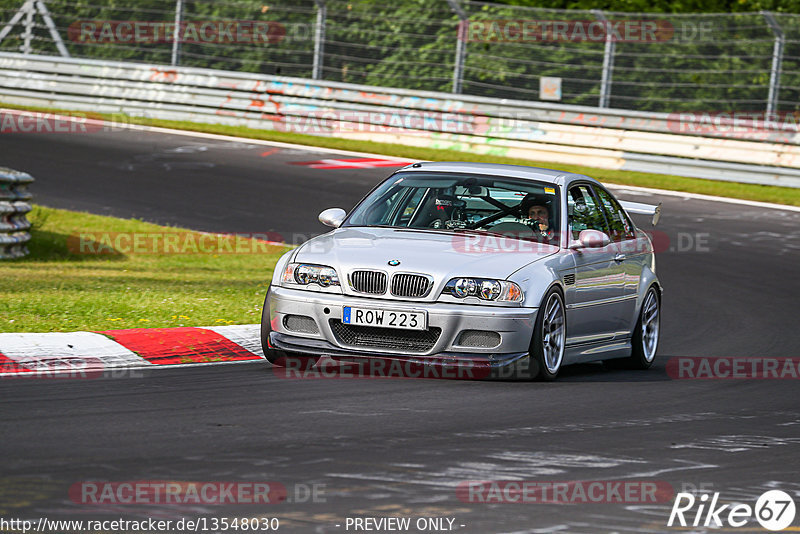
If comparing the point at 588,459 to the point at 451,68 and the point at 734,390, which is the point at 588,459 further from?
Answer: the point at 451,68

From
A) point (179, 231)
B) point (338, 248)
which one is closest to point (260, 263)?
point (179, 231)

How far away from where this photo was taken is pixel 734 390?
899cm

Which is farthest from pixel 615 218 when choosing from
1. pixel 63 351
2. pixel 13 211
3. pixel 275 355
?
pixel 13 211

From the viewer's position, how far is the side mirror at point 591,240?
922cm

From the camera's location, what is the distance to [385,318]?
8.31m

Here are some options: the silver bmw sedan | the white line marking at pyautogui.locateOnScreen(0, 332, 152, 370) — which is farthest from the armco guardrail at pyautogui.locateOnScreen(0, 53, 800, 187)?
the white line marking at pyautogui.locateOnScreen(0, 332, 152, 370)

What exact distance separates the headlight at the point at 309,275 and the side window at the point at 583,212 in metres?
1.95

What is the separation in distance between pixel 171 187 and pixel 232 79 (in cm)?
663

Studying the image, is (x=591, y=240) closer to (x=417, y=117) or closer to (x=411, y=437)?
(x=411, y=437)
